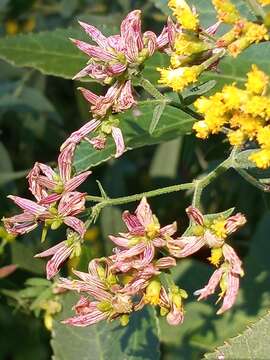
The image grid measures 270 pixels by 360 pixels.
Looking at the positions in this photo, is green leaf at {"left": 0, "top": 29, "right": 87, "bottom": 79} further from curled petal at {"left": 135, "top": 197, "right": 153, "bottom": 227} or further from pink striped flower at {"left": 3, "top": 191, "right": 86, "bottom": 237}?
curled petal at {"left": 135, "top": 197, "right": 153, "bottom": 227}

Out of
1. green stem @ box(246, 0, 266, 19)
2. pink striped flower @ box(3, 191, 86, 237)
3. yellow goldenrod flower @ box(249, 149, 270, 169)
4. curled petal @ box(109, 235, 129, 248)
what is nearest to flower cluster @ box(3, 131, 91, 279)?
pink striped flower @ box(3, 191, 86, 237)

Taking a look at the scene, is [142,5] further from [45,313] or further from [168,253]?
[168,253]

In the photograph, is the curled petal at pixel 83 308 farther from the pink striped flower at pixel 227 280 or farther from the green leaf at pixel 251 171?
the green leaf at pixel 251 171

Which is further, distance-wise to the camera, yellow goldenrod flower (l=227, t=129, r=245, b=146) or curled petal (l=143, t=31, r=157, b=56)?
curled petal (l=143, t=31, r=157, b=56)

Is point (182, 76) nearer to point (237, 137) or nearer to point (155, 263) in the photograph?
point (237, 137)

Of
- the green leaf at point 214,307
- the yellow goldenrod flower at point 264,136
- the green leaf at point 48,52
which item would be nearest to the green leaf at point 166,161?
the green leaf at point 214,307

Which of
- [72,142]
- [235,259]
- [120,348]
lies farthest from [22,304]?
[235,259]
